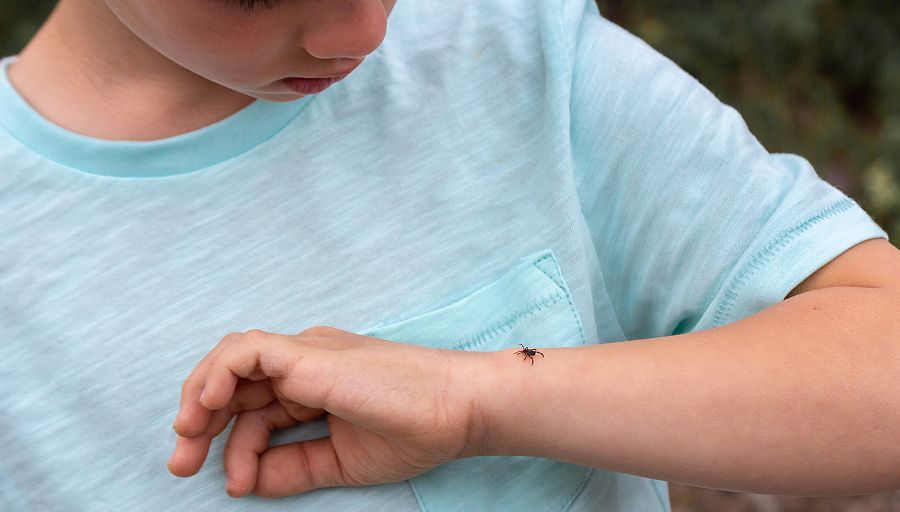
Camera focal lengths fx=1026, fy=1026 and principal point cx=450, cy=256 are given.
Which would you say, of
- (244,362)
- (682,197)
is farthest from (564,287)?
(244,362)

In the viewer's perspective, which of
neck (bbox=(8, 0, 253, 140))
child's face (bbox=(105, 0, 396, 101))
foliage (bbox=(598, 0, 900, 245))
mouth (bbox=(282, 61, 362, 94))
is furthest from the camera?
foliage (bbox=(598, 0, 900, 245))

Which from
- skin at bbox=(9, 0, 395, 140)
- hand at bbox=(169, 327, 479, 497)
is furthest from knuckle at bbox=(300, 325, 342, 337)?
skin at bbox=(9, 0, 395, 140)

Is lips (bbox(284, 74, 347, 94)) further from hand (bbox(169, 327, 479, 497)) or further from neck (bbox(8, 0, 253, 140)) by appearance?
hand (bbox(169, 327, 479, 497))

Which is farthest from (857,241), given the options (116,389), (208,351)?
(116,389)

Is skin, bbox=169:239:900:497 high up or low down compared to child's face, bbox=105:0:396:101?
down

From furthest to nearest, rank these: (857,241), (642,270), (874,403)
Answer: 1. (642,270)
2. (857,241)
3. (874,403)

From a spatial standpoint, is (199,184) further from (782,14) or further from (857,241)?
(782,14)

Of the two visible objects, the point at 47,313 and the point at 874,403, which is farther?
the point at 47,313
